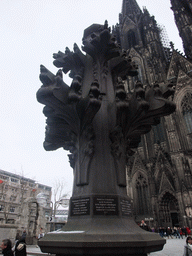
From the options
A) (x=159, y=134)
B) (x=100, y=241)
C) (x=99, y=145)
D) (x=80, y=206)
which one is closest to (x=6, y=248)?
(x=80, y=206)

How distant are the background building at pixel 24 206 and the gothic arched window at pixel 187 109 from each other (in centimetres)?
1975

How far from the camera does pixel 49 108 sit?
3.66m

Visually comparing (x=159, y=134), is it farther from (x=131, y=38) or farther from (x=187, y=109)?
(x=131, y=38)

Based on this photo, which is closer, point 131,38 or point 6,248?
point 6,248

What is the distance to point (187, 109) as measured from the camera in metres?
26.7

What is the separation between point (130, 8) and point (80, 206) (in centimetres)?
5178

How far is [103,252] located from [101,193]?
840 millimetres

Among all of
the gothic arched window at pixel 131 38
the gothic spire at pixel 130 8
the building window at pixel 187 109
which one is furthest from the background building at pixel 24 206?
the gothic spire at pixel 130 8

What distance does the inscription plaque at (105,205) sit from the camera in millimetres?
2975

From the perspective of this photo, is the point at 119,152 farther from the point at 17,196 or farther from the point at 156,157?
the point at 17,196

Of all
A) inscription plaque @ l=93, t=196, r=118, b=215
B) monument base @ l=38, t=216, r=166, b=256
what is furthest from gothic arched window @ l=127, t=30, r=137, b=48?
monument base @ l=38, t=216, r=166, b=256

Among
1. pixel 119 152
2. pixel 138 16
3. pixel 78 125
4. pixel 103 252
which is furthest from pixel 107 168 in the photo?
pixel 138 16

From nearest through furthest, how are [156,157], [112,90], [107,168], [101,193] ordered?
[101,193] → [107,168] → [112,90] → [156,157]

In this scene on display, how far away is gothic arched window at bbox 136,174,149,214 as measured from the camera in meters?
25.3
